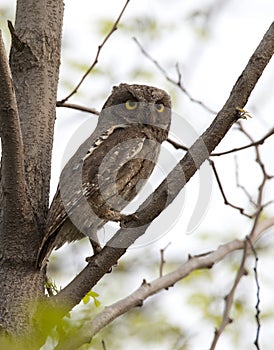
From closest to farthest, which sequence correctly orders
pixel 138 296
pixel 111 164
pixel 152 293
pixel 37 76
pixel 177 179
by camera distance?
pixel 177 179 < pixel 138 296 < pixel 152 293 < pixel 37 76 < pixel 111 164

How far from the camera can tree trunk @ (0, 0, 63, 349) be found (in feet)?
10.8

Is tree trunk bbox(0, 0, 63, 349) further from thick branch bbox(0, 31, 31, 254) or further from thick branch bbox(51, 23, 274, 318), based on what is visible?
thick branch bbox(51, 23, 274, 318)

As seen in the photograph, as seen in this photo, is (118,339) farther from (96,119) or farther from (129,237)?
(96,119)

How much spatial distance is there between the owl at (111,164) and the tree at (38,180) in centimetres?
30

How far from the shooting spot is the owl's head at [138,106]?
519cm

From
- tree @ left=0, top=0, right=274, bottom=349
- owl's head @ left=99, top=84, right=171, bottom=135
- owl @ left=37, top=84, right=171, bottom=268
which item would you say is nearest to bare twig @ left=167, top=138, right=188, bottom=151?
owl @ left=37, top=84, right=171, bottom=268

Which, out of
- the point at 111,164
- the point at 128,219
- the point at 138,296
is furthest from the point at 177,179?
the point at 111,164

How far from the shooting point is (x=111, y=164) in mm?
4586

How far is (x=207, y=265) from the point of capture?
161 inches

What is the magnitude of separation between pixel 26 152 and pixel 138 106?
1.70m

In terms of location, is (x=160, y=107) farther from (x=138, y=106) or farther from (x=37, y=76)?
(x=37, y=76)

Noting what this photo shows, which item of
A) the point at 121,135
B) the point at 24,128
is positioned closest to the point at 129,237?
the point at 24,128

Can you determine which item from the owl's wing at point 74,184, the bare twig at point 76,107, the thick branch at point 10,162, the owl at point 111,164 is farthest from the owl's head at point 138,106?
the thick branch at point 10,162

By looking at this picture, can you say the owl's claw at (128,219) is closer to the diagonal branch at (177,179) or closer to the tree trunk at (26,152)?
the diagonal branch at (177,179)
